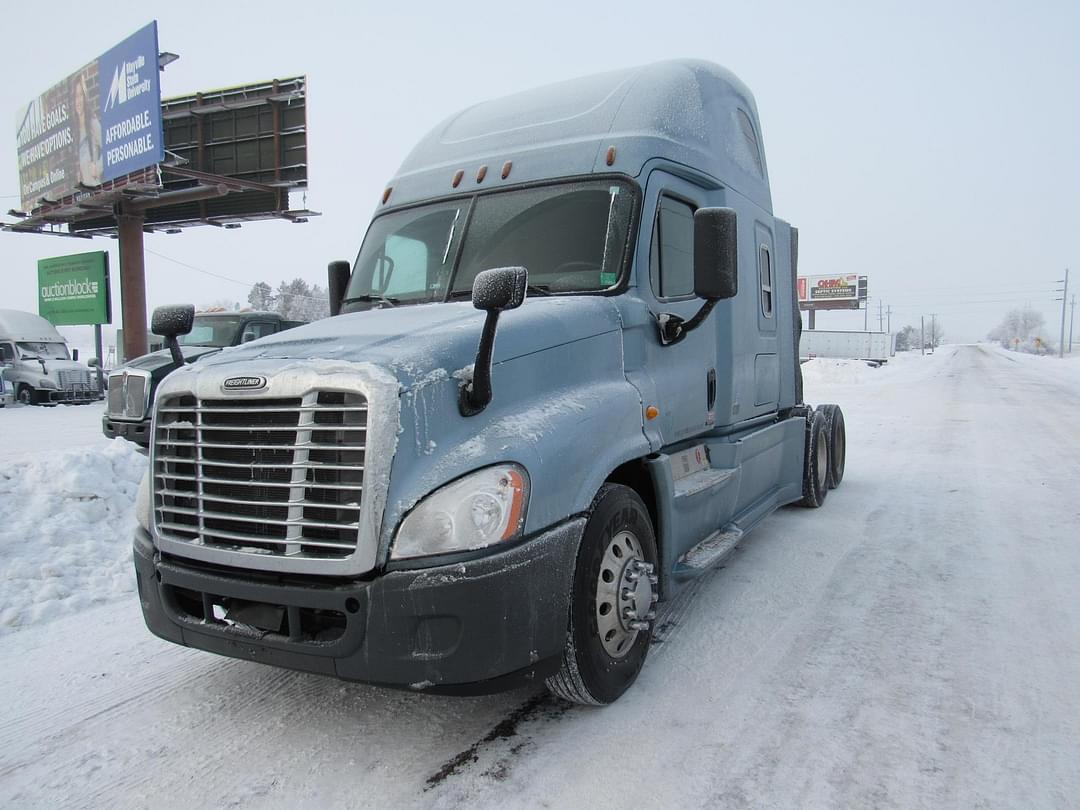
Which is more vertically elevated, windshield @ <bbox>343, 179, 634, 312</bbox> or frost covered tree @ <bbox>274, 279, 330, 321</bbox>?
frost covered tree @ <bbox>274, 279, 330, 321</bbox>

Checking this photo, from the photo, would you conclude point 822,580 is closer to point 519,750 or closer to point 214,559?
point 519,750

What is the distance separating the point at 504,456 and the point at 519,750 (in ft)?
3.90

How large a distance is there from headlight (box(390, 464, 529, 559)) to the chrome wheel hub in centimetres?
71

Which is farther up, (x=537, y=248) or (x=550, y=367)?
(x=537, y=248)

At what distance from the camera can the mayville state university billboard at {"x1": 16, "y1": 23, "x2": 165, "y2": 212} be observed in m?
21.5

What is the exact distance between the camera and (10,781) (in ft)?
9.23

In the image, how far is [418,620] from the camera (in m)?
2.64

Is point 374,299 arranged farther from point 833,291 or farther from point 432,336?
point 833,291

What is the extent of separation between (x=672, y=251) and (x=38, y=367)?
19751 mm

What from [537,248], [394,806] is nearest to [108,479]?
[537,248]

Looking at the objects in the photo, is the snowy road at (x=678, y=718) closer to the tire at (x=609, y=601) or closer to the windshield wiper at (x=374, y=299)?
the tire at (x=609, y=601)

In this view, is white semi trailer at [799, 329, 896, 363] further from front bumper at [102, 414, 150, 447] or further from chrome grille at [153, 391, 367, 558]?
chrome grille at [153, 391, 367, 558]

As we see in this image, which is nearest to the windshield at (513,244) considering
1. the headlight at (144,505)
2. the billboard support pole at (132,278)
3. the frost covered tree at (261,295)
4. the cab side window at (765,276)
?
the headlight at (144,505)

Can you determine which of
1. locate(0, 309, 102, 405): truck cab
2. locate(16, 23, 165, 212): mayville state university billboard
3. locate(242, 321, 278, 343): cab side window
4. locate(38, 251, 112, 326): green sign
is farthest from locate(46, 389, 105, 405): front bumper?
locate(242, 321, 278, 343): cab side window
